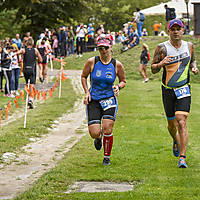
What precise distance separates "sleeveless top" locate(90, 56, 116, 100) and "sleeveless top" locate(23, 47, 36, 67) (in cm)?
968

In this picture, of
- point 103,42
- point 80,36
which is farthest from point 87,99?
point 80,36

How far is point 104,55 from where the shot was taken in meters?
8.60

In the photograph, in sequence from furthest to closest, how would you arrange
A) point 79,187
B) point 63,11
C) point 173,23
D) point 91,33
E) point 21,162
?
point 63,11, point 91,33, point 21,162, point 173,23, point 79,187

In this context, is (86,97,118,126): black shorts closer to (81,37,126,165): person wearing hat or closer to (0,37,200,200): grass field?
(81,37,126,165): person wearing hat

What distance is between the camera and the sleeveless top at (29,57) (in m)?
18.1

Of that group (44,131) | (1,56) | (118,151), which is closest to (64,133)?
(44,131)

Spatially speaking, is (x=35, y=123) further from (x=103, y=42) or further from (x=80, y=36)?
(x=80, y=36)

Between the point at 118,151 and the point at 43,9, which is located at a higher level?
the point at 43,9

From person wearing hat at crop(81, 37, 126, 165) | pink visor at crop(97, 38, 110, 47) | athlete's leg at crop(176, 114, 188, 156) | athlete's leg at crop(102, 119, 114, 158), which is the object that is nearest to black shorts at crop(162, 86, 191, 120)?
athlete's leg at crop(176, 114, 188, 156)

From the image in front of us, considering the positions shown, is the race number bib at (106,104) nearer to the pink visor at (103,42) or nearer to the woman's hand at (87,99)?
the woman's hand at (87,99)

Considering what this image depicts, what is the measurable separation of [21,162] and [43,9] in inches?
1403

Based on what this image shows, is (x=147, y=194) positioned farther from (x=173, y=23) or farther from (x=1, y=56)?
(x=1, y=56)

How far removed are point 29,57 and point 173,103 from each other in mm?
10287

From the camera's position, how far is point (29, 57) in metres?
18.2
